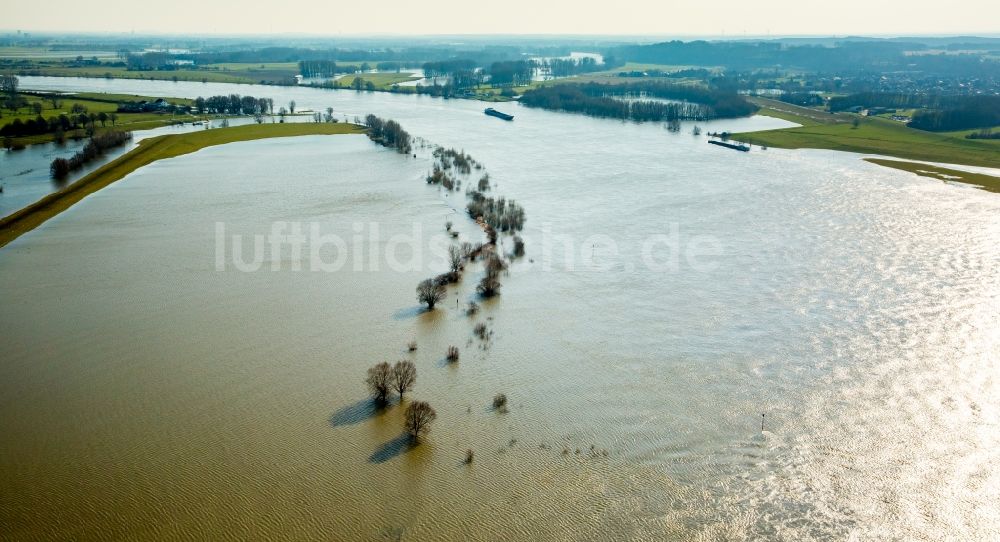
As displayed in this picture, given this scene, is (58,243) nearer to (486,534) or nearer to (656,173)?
(486,534)

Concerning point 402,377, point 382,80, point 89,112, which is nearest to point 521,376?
point 402,377

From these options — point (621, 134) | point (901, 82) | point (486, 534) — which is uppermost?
point (901, 82)

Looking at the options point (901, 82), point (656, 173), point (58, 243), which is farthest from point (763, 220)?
point (901, 82)

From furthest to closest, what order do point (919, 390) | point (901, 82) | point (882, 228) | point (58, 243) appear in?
point (901, 82) < point (882, 228) < point (58, 243) < point (919, 390)

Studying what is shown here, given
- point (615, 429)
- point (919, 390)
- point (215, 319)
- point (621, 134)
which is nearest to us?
point (615, 429)

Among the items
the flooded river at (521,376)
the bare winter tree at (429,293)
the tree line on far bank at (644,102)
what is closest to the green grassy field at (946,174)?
the flooded river at (521,376)

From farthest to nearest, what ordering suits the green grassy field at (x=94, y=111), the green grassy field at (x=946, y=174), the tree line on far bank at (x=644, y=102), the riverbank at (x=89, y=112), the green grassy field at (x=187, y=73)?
the green grassy field at (x=187, y=73) → the tree line on far bank at (x=644, y=102) → the green grassy field at (x=94, y=111) → the riverbank at (x=89, y=112) → the green grassy field at (x=946, y=174)

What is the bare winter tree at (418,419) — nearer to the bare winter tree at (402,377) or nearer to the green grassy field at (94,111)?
the bare winter tree at (402,377)
